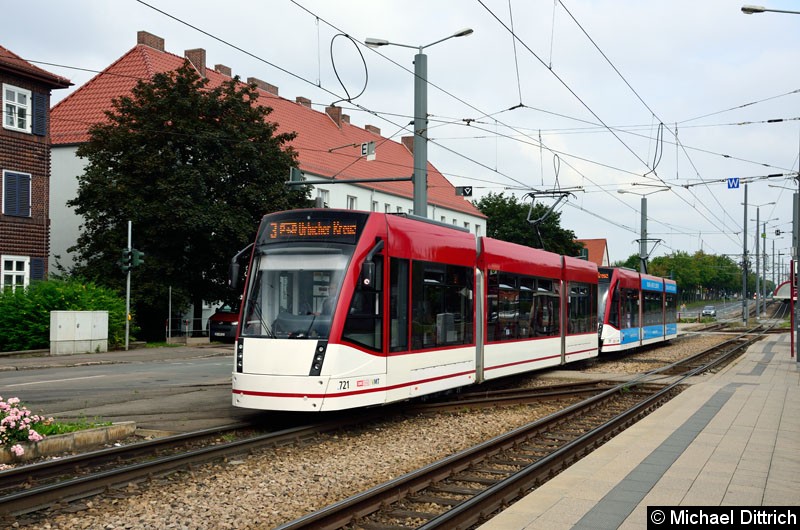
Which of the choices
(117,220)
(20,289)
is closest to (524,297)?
(20,289)

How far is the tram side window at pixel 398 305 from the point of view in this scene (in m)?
12.0

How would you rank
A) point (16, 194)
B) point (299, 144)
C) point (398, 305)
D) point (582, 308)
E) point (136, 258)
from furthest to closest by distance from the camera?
point (299, 144) < point (16, 194) < point (136, 258) < point (582, 308) < point (398, 305)

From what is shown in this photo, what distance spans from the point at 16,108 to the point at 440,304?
25.0 metres

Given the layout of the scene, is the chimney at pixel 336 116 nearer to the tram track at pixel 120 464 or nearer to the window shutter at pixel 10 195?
the window shutter at pixel 10 195

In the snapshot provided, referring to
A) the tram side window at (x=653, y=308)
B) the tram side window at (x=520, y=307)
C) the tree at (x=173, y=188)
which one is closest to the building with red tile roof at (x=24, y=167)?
the tree at (x=173, y=188)

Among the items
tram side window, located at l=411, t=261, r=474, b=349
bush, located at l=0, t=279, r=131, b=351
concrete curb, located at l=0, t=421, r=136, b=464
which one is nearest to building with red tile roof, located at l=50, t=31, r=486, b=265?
bush, located at l=0, t=279, r=131, b=351

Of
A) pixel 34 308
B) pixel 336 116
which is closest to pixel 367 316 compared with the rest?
pixel 34 308

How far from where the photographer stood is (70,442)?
9867 mm

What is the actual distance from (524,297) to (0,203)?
22.7m

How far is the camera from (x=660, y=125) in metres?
26.1

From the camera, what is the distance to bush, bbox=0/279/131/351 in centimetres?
2695

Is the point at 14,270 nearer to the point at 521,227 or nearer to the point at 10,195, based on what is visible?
the point at 10,195

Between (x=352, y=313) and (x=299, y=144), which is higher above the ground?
(x=299, y=144)

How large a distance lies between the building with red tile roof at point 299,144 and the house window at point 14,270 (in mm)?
6737
